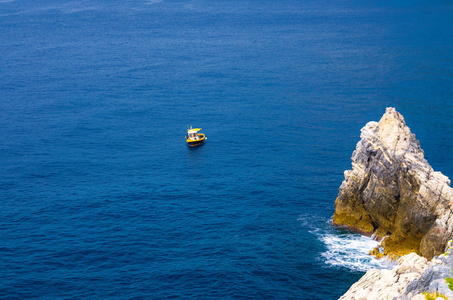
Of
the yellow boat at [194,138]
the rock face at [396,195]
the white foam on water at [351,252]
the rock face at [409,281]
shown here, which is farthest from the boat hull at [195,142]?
the rock face at [409,281]

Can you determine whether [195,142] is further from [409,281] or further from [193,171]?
[409,281]

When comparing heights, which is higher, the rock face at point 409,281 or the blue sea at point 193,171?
the blue sea at point 193,171

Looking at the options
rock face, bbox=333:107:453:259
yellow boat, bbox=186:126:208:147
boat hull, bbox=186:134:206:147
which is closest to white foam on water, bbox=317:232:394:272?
rock face, bbox=333:107:453:259

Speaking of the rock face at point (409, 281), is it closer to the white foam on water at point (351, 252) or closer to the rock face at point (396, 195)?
the white foam on water at point (351, 252)

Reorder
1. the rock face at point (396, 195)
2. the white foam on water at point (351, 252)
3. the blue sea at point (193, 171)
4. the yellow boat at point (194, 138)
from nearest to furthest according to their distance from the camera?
the rock face at point (396, 195) → the white foam on water at point (351, 252) → the blue sea at point (193, 171) → the yellow boat at point (194, 138)

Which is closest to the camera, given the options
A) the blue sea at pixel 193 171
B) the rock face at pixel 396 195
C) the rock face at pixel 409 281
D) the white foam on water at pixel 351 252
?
the rock face at pixel 409 281

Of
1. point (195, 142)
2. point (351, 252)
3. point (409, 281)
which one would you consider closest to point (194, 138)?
point (195, 142)
